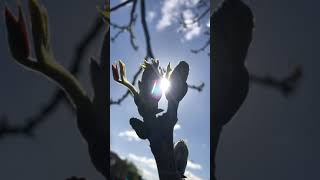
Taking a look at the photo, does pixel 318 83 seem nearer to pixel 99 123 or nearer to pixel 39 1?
pixel 99 123

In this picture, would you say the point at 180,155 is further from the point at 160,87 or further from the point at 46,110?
the point at 46,110

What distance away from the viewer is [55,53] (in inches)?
95.0

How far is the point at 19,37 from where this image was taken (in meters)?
2.43

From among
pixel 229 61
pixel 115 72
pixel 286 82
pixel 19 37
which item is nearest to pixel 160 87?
pixel 115 72

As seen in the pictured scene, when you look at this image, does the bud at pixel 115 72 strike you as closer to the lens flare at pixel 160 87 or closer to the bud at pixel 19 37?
the lens flare at pixel 160 87

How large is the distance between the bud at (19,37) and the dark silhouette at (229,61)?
3.60 ft

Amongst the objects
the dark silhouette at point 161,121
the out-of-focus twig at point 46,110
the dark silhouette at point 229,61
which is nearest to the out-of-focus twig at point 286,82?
the dark silhouette at point 229,61

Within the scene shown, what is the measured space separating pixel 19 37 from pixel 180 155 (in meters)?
1.18

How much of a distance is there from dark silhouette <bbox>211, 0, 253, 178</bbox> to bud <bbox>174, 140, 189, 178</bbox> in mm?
157

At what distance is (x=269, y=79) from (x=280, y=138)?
31 cm

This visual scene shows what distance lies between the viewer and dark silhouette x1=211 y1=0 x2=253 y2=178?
221 centimetres

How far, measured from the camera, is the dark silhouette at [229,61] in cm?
221

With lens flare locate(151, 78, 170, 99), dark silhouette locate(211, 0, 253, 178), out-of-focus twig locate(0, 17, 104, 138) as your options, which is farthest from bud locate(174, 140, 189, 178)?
out-of-focus twig locate(0, 17, 104, 138)

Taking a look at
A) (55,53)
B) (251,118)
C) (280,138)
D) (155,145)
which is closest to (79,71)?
(55,53)
